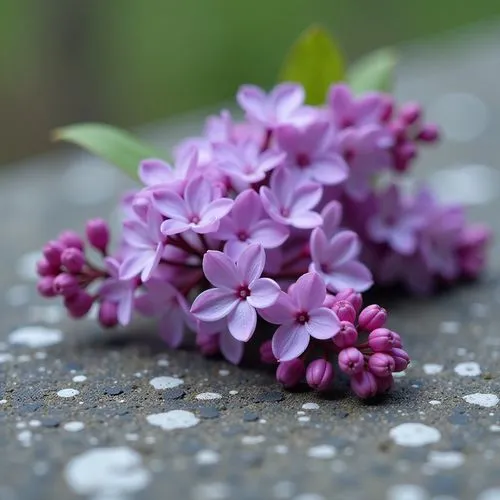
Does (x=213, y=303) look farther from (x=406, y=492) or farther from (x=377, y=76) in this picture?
(x=377, y=76)

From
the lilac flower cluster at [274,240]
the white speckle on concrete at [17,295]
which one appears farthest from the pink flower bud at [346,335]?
the white speckle on concrete at [17,295]

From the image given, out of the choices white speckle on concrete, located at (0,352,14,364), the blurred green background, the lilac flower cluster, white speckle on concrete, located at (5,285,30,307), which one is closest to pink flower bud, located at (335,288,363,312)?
the lilac flower cluster

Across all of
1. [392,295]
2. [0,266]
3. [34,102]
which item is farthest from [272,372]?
[34,102]

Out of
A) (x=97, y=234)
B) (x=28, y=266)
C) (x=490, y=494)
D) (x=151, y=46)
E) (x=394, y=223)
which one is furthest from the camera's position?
(x=151, y=46)

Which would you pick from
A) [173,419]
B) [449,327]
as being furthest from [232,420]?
[449,327]

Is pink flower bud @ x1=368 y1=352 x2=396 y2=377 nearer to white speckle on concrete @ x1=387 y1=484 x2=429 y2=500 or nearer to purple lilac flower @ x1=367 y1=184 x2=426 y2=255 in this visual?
white speckle on concrete @ x1=387 y1=484 x2=429 y2=500

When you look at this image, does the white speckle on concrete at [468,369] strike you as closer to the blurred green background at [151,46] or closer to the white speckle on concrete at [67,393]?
the white speckle on concrete at [67,393]
